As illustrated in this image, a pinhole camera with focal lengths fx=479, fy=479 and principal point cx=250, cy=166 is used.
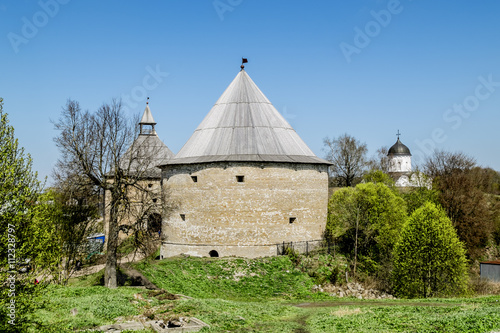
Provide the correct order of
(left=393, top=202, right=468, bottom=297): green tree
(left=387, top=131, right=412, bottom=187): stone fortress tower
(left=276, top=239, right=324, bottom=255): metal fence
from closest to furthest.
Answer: (left=393, top=202, right=468, bottom=297): green tree, (left=276, top=239, right=324, bottom=255): metal fence, (left=387, top=131, right=412, bottom=187): stone fortress tower

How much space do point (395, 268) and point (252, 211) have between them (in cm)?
759

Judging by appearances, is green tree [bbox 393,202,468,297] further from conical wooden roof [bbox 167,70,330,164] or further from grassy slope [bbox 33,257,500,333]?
conical wooden roof [bbox 167,70,330,164]

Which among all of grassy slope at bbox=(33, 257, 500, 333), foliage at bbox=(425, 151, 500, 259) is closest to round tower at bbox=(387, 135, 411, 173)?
foliage at bbox=(425, 151, 500, 259)

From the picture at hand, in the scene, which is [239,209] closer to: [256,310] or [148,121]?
[256,310]

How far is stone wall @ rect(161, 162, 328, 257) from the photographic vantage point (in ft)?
80.2

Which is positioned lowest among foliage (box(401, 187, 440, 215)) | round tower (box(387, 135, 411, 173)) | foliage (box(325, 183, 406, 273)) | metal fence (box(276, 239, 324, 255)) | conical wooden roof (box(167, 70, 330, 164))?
metal fence (box(276, 239, 324, 255))

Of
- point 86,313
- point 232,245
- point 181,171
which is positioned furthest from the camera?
point 181,171

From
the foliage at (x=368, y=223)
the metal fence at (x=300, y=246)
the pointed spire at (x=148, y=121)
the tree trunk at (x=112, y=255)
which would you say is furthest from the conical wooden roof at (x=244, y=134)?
the pointed spire at (x=148, y=121)

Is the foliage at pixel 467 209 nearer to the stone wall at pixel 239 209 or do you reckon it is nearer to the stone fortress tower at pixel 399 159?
the stone wall at pixel 239 209

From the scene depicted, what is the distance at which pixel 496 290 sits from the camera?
22.8 m

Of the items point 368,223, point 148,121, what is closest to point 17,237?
point 368,223

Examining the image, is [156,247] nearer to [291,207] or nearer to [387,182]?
[291,207]

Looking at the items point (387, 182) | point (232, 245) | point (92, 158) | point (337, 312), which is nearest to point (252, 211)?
point (232, 245)

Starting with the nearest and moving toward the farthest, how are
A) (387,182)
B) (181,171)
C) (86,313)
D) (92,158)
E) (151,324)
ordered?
(151,324)
(86,313)
(92,158)
(181,171)
(387,182)
